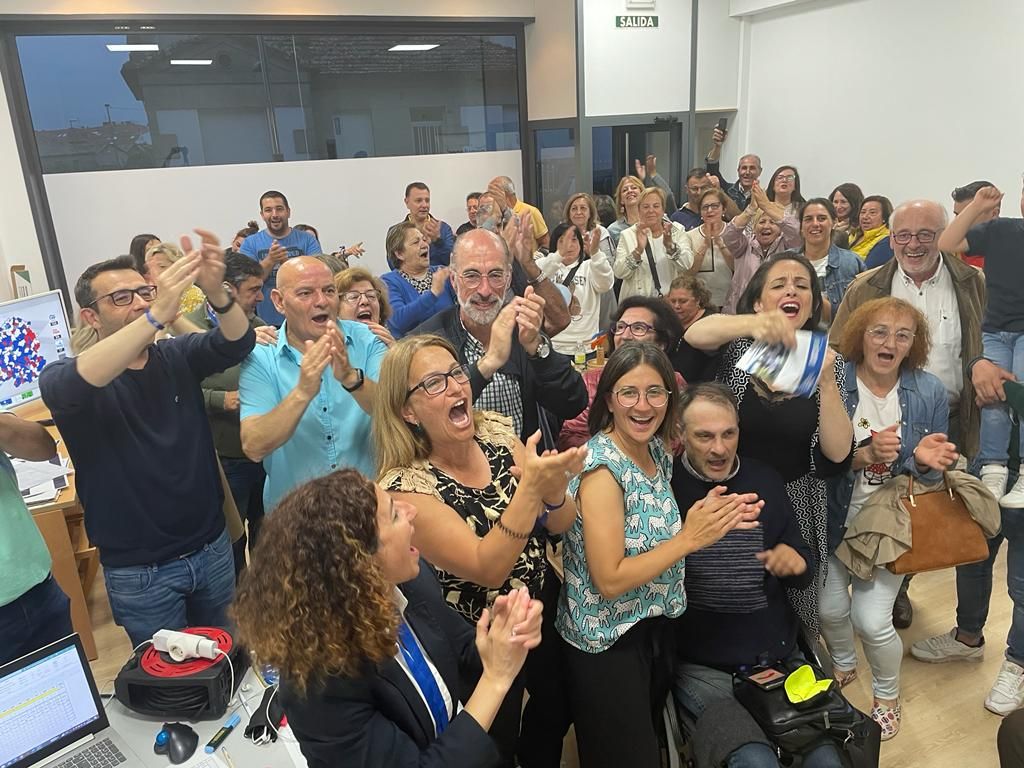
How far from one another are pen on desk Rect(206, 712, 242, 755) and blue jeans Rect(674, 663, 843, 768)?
129 cm

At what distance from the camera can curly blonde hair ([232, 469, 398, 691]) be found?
48.5 inches

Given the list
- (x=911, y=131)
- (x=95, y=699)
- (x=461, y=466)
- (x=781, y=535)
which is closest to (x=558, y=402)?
(x=461, y=466)

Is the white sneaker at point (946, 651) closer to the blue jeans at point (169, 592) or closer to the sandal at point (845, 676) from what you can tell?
the sandal at point (845, 676)

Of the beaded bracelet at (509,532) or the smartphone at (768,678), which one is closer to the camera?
the beaded bracelet at (509,532)

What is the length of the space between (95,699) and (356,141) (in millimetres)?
6026

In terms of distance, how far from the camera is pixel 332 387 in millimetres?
2371

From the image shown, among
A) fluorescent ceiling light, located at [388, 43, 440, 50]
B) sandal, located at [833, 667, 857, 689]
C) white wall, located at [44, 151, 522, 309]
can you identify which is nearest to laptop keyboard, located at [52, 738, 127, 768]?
sandal, located at [833, 667, 857, 689]

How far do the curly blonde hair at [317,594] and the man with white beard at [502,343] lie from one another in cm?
108

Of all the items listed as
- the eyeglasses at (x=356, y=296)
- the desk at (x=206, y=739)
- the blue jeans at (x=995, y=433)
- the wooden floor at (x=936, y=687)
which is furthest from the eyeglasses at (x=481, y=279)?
the blue jeans at (x=995, y=433)

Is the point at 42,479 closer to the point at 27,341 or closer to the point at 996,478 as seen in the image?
the point at 27,341

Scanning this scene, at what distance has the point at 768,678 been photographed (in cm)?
208

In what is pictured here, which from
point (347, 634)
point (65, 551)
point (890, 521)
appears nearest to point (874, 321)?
point (890, 521)

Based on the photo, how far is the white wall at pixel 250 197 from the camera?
5.98 meters

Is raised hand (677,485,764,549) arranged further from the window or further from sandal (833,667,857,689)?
the window
